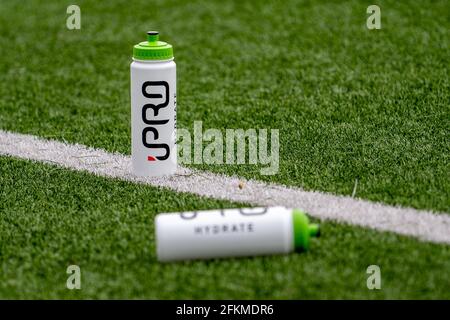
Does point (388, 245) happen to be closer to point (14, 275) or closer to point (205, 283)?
point (205, 283)

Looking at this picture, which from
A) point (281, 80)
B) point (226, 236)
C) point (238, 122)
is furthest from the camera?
point (281, 80)

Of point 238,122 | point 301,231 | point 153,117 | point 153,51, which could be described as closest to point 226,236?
point 301,231

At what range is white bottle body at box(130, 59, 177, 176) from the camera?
355cm

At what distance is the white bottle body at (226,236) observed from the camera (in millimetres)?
2844

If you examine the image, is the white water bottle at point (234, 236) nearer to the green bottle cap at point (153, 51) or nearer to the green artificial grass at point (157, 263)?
the green artificial grass at point (157, 263)

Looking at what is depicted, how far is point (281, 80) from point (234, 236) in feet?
7.37

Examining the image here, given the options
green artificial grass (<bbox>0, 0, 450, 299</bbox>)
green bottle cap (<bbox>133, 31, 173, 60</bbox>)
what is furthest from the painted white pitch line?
green bottle cap (<bbox>133, 31, 173, 60</bbox>)

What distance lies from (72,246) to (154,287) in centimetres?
48

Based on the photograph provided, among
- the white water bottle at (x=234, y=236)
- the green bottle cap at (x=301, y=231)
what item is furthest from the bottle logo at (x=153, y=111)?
the green bottle cap at (x=301, y=231)

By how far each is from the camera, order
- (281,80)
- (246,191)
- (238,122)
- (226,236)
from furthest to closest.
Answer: (281,80)
(238,122)
(246,191)
(226,236)

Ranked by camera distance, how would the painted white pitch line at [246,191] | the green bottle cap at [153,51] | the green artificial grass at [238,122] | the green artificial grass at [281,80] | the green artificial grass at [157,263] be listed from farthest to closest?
the green artificial grass at [281,80] < the green bottle cap at [153,51] < the painted white pitch line at [246,191] < the green artificial grass at [238,122] < the green artificial grass at [157,263]

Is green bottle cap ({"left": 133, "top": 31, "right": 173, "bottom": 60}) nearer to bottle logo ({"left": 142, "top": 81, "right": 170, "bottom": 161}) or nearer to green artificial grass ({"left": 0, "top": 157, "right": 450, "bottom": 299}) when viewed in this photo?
bottle logo ({"left": 142, "top": 81, "right": 170, "bottom": 161})

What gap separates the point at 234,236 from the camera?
2846mm

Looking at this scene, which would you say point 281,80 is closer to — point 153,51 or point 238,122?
point 238,122
